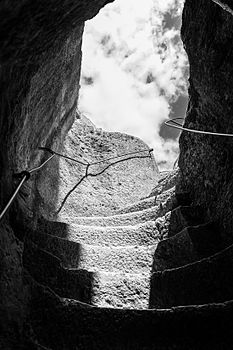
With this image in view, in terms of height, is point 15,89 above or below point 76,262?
above

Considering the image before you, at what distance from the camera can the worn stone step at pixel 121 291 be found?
2883mm

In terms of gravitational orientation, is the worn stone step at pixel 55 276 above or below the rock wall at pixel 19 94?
below

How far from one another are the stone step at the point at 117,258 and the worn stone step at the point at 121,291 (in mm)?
452

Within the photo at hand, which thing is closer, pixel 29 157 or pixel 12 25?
pixel 12 25

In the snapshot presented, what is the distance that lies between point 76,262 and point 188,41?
251 cm

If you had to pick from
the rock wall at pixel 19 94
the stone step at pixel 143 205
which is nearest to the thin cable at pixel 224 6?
the rock wall at pixel 19 94

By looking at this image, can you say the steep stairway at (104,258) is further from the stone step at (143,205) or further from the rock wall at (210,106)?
the rock wall at (210,106)

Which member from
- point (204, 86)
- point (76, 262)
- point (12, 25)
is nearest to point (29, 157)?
point (76, 262)

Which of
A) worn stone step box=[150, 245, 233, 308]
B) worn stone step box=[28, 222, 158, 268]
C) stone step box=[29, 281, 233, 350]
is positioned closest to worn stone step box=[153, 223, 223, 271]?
worn stone step box=[150, 245, 233, 308]

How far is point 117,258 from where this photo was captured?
A: 12.1 ft

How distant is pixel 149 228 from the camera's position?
13.6 feet

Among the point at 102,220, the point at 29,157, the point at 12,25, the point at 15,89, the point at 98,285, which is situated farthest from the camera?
the point at 102,220

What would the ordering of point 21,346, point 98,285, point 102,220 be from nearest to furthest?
point 21,346 → point 98,285 → point 102,220

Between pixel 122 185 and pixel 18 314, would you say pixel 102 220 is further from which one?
pixel 122 185
